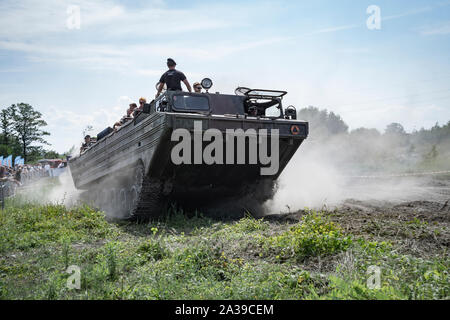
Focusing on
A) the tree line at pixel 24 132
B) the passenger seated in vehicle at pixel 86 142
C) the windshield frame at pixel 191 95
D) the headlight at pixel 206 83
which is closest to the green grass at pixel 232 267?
the windshield frame at pixel 191 95

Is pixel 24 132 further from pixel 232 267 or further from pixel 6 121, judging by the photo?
pixel 232 267

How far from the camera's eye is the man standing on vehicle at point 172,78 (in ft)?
25.8

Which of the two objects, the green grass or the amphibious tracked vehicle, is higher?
the amphibious tracked vehicle

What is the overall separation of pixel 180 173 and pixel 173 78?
6.01ft

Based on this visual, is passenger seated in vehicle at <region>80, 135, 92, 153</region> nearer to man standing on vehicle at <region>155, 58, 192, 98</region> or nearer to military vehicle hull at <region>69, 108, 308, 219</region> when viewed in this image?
military vehicle hull at <region>69, 108, 308, 219</region>

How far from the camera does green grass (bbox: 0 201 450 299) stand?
3133 millimetres

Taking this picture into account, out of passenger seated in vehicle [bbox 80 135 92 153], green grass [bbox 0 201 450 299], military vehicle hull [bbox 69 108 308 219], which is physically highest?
passenger seated in vehicle [bbox 80 135 92 153]

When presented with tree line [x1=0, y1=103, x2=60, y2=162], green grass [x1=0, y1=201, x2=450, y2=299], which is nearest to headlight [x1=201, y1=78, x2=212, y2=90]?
green grass [x1=0, y1=201, x2=450, y2=299]

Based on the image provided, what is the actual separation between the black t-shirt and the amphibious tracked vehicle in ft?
1.42

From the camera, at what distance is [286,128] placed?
7.61 meters

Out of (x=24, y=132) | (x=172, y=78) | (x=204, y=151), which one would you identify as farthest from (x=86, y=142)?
(x=24, y=132)

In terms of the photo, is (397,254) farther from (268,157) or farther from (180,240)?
(268,157)

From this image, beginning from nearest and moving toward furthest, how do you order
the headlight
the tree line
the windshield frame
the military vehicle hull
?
the military vehicle hull < the windshield frame < the headlight < the tree line

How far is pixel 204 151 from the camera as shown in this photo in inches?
283
